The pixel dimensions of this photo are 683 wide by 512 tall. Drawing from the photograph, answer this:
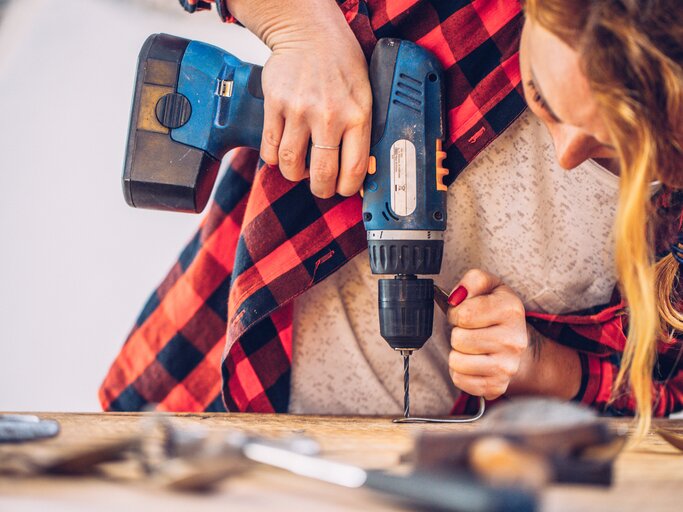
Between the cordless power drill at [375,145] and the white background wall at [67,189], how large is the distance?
1038 millimetres

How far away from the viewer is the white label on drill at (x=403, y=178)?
0.85m

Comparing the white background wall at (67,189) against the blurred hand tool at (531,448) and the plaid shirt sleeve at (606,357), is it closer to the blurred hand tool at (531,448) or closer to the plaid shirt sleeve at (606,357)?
the plaid shirt sleeve at (606,357)

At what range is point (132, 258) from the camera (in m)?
1.98

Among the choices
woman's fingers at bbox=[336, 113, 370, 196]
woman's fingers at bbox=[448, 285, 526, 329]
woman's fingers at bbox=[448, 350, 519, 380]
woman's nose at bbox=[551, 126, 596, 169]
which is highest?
woman's fingers at bbox=[336, 113, 370, 196]

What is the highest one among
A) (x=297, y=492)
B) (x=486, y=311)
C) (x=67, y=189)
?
(x=67, y=189)

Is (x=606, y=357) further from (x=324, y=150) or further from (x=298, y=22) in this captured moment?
(x=298, y=22)

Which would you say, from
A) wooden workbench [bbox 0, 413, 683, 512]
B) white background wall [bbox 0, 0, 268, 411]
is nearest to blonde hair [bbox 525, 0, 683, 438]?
wooden workbench [bbox 0, 413, 683, 512]

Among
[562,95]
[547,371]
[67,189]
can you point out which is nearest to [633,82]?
[562,95]

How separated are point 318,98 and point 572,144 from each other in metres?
0.29

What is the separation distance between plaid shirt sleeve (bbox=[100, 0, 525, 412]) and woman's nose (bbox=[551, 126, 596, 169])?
19 cm

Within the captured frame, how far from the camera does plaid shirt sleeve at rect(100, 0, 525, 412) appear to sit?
90 centimetres

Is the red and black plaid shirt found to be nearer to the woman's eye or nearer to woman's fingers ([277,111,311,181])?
woman's fingers ([277,111,311,181])

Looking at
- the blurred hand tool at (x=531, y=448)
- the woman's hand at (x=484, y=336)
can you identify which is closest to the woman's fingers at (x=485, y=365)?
the woman's hand at (x=484, y=336)

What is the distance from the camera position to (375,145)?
0.87 metres
